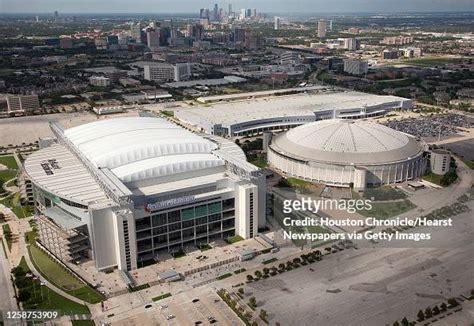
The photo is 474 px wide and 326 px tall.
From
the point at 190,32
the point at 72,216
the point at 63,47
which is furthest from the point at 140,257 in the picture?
the point at 190,32

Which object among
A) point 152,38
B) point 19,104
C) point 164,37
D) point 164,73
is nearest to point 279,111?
point 19,104

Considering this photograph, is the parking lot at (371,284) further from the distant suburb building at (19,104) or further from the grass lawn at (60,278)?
the distant suburb building at (19,104)

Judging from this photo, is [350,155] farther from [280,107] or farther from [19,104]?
[19,104]

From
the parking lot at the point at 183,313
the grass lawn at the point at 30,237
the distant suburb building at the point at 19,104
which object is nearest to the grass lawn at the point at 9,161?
the grass lawn at the point at 30,237

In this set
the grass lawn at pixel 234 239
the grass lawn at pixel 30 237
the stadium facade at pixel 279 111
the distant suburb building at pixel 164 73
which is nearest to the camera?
the grass lawn at pixel 234 239

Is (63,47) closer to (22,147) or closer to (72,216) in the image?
(22,147)

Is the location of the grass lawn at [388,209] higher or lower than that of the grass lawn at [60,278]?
higher

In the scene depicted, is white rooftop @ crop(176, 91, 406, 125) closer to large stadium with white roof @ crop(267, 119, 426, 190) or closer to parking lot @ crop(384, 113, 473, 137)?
parking lot @ crop(384, 113, 473, 137)
